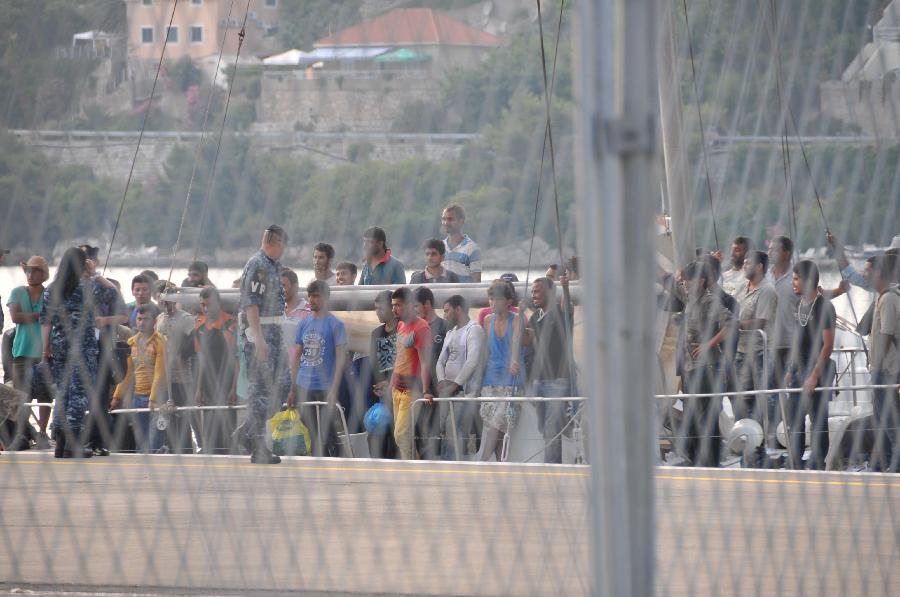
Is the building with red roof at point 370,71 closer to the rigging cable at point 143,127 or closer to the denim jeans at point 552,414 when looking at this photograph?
the rigging cable at point 143,127

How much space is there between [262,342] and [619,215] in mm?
4291

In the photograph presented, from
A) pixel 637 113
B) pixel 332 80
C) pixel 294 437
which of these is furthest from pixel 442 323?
pixel 637 113

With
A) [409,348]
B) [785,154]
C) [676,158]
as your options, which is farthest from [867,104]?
[409,348]

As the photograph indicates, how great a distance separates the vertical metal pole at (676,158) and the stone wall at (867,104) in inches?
26.0

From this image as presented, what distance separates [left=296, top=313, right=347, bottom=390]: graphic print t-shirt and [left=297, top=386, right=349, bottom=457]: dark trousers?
5 centimetres

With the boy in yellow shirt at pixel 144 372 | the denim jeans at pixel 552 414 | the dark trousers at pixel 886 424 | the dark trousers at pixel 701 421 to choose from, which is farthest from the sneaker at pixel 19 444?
the dark trousers at pixel 886 424

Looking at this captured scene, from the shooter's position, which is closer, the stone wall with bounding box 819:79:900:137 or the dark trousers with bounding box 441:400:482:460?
the stone wall with bounding box 819:79:900:137

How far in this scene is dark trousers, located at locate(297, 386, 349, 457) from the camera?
581 cm

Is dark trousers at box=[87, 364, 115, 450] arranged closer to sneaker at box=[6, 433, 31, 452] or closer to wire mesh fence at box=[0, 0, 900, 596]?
wire mesh fence at box=[0, 0, 900, 596]

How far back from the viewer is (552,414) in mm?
5203

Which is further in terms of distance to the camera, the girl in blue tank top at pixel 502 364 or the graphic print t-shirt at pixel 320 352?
the graphic print t-shirt at pixel 320 352

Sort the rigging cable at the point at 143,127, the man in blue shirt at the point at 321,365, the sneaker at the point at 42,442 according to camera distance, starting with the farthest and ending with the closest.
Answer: the sneaker at the point at 42,442 → the man in blue shirt at the point at 321,365 → the rigging cable at the point at 143,127

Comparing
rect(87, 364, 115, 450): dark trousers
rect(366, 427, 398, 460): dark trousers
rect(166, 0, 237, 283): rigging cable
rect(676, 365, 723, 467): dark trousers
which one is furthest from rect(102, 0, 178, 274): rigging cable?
rect(676, 365, 723, 467): dark trousers

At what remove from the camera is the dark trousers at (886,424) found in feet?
17.2
